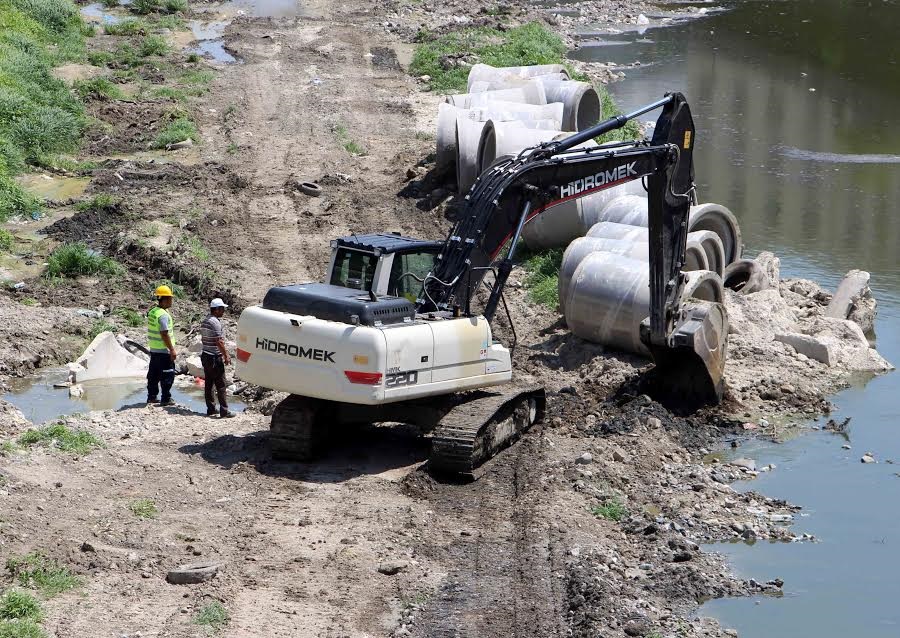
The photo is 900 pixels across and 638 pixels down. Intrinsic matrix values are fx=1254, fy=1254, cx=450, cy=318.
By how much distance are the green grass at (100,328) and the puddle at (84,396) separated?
107cm

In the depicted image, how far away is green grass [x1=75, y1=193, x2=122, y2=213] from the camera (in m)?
23.1

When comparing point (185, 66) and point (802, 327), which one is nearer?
point (802, 327)

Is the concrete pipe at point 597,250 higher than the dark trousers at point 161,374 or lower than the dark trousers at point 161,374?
higher

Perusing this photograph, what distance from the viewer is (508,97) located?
28344 mm

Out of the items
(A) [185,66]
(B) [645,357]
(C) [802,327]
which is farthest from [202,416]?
(A) [185,66]

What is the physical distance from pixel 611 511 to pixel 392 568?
2.69 metres

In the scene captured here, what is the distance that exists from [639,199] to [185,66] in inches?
804

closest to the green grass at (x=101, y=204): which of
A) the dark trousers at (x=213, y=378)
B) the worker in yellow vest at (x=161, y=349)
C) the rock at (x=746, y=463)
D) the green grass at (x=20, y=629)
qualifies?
the worker in yellow vest at (x=161, y=349)

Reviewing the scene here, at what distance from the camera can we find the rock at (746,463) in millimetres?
14293

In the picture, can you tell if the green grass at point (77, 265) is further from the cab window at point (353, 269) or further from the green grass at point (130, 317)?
the cab window at point (353, 269)

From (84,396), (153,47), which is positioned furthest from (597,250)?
(153,47)

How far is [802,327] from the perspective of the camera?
18.8 metres

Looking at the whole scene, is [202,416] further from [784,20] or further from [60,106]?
[784,20]

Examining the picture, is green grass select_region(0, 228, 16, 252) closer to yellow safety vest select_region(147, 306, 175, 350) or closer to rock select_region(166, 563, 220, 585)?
yellow safety vest select_region(147, 306, 175, 350)
